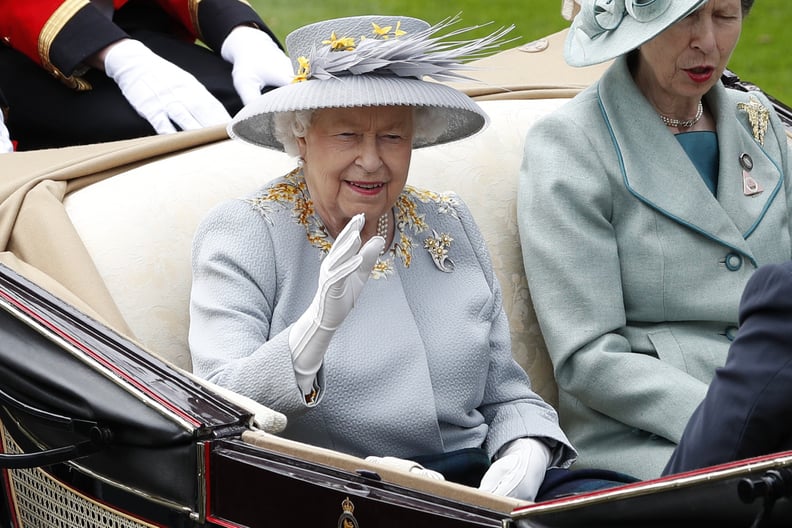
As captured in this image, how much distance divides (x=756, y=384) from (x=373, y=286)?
1.01 metres

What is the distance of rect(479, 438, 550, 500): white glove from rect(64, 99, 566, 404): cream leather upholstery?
43 cm

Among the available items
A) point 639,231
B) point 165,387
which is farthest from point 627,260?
point 165,387

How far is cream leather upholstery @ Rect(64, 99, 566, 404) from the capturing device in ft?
8.25

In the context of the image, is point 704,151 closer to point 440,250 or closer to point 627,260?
point 627,260

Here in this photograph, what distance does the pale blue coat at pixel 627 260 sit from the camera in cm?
260

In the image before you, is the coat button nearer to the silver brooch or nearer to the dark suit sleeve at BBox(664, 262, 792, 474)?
the silver brooch

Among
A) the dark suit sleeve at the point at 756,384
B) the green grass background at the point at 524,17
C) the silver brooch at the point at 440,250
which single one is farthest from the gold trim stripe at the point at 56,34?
the green grass background at the point at 524,17

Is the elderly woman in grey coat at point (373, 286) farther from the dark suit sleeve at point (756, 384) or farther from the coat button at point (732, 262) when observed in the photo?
the dark suit sleeve at point (756, 384)

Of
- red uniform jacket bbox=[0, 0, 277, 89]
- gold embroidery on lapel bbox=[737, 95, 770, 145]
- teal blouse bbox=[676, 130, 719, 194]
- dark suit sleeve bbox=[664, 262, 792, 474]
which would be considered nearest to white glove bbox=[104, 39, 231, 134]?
red uniform jacket bbox=[0, 0, 277, 89]

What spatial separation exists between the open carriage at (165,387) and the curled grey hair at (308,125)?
0.31 metres

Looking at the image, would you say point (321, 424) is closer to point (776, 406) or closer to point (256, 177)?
point (256, 177)

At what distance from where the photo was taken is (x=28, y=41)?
312 centimetres

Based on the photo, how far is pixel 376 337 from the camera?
2.37 meters

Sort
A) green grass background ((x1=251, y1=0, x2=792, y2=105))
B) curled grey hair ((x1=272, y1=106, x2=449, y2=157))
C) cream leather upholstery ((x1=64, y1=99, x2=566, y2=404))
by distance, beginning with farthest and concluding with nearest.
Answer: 1. green grass background ((x1=251, y1=0, x2=792, y2=105))
2. cream leather upholstery ((x1=64, y1=99, x2=566, y2=404))
3. curled grey hair ((x1=272, y1=106, x2=449, y2=157))
